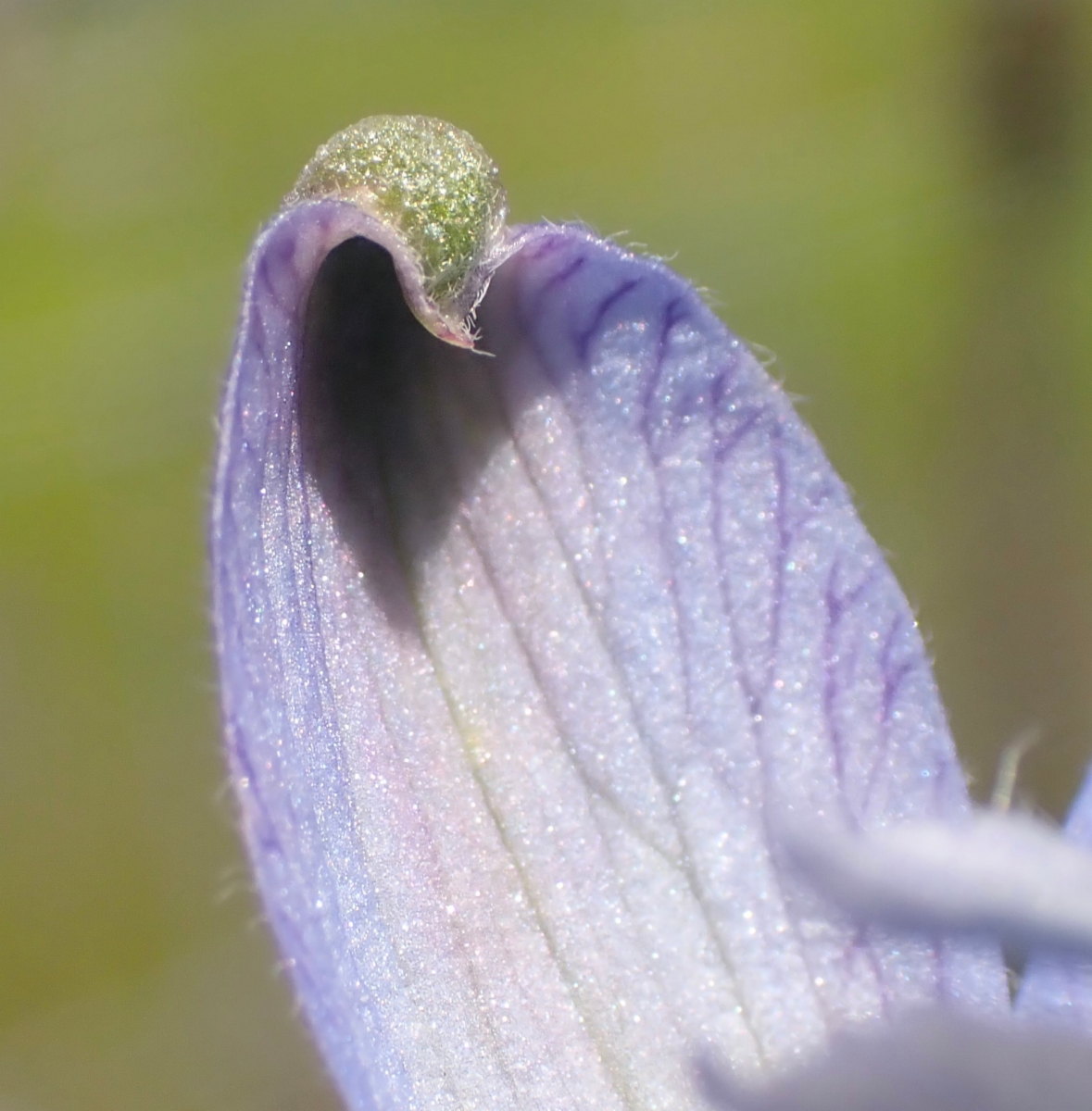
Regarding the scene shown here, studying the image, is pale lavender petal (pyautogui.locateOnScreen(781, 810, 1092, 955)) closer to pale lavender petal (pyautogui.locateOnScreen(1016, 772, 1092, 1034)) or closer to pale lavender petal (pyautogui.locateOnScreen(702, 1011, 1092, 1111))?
pale lavender petal (pyautogui.locateOnScreen(702, 1011, 1092, 1111))

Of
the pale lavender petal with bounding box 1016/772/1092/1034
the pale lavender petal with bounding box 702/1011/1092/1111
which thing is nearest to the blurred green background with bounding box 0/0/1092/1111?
the pale lavender petal with bounding box 1016/772/1092/1034

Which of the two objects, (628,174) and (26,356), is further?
(628,174)

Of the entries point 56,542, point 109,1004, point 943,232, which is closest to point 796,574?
point 109,1004

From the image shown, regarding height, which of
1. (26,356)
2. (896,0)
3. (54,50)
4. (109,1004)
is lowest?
(109,1004)

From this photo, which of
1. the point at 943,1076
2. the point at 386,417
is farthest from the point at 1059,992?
the point at 386,417

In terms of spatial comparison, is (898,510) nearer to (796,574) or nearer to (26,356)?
(26,356)

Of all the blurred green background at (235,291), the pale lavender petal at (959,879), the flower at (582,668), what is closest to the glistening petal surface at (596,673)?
the flower at (582,668)
